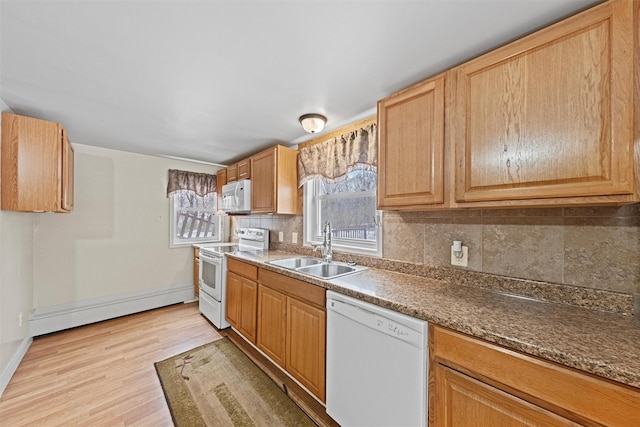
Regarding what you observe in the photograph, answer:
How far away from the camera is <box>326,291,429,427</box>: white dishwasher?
3.73ft

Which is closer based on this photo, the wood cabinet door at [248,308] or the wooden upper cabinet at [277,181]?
the wood cabinet door at [248,308]

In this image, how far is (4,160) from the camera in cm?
184

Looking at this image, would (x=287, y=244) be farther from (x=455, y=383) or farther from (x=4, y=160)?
(x=4, y=160)

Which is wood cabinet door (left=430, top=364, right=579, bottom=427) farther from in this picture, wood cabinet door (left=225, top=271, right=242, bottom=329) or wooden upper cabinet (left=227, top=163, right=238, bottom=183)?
wooden upper cabinet (left=227, top=163, right=238, bottom=183)

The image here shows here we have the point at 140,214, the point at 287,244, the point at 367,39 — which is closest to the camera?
the point at 367,39

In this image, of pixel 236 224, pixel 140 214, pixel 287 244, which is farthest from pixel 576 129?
pixel 140 214

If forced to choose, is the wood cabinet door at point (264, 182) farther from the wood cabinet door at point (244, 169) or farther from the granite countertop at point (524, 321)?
the granite countertop at point (524, 321)

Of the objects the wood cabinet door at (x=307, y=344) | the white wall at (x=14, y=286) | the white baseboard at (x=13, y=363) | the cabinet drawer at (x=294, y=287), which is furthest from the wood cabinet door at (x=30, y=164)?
the wood cabinet door at (x=307, y=344)

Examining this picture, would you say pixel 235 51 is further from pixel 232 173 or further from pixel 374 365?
pixel 232 173

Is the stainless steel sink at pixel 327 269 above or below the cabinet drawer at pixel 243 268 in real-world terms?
above

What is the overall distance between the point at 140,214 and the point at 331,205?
2.70 metres

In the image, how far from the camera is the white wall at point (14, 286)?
6.23ft

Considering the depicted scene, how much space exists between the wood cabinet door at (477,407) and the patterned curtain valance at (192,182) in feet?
12.4

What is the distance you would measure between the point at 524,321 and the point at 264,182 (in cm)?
248
